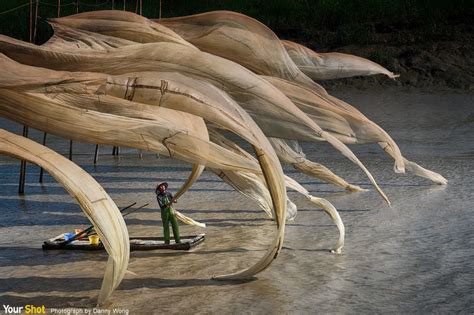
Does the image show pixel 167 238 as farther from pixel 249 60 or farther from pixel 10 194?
pixel 10 194

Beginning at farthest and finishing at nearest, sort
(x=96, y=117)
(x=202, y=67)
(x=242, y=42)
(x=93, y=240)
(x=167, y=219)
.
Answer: (x=93, y=240)
(x=167, y=219)
(x=242, y=42)
(x=202, y=67)
(x=96, y=117)

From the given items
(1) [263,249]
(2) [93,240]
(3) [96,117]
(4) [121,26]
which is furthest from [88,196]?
(1) [263,249]

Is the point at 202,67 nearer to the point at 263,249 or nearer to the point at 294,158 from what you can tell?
the point at 294,158

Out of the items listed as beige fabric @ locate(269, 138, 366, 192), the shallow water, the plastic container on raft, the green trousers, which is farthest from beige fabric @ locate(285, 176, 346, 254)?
the plastic container on raft

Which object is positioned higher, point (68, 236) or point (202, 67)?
point (202, 67)

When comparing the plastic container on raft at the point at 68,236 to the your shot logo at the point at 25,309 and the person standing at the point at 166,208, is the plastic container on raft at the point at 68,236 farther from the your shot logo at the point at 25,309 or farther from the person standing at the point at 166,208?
the your shot logo at the point at 25,309

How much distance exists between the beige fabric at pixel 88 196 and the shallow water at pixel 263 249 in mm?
752

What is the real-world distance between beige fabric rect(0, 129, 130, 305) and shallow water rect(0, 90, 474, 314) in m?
0.75

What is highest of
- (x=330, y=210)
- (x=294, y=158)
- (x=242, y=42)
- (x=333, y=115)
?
(x=242, y=42)

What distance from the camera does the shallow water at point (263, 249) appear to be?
20.2 ft

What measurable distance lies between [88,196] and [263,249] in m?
2.67

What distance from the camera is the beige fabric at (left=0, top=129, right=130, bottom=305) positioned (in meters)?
5.18

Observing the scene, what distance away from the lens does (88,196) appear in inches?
205

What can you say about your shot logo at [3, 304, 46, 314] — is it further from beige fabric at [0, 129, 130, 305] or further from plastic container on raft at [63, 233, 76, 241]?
plastic container on raft at [63, 233, 76, 241]
